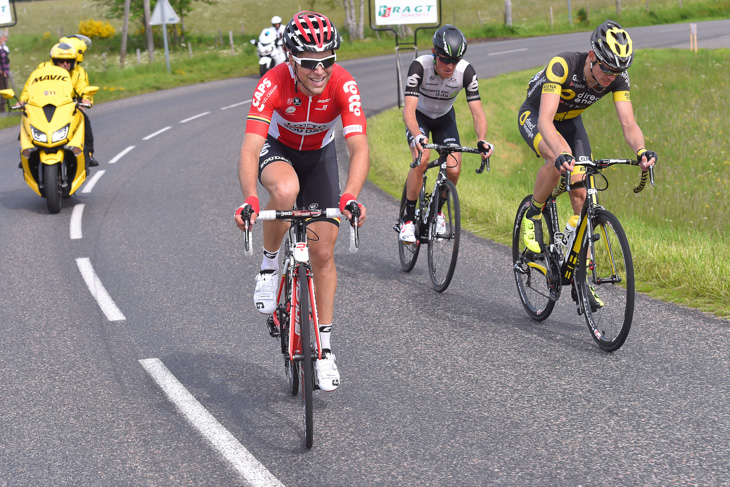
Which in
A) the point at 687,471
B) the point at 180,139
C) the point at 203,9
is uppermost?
the point at 203,9

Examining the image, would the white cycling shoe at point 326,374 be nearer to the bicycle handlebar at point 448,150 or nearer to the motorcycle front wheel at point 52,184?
the bicycle handlebar at point 448,150

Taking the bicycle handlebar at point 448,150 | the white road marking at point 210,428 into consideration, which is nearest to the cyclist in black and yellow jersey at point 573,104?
the bicycle handlebar at point 448,150

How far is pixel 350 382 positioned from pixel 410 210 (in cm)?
302

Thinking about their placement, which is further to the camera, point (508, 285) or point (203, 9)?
point (203, 9)

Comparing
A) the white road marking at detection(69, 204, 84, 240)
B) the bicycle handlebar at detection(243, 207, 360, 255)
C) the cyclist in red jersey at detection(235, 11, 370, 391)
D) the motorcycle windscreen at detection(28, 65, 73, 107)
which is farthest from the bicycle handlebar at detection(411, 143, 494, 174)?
the motorcycle windscreen at detection(28, 65, 73, 107)

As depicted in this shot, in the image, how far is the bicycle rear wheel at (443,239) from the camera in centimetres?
716

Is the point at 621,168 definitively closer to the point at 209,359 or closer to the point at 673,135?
the point at 673,135

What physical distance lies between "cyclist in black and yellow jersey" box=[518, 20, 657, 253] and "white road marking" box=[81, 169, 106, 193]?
26.1ft

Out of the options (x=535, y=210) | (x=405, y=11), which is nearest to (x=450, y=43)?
(x=535, y=210)

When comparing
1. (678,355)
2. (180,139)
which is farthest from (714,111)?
(678,355)

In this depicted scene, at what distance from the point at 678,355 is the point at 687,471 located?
1696 millimetres

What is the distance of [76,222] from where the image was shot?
10.5 metres

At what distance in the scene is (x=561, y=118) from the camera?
661 centimetres

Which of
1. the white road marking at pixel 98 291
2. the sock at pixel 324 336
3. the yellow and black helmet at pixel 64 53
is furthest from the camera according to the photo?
the yellow and black helmet at pixel 64 53
